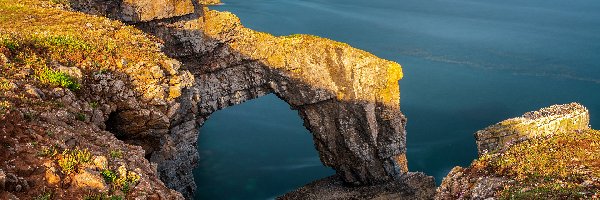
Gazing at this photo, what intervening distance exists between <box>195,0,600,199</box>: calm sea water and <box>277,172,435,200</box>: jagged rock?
4.82 meters

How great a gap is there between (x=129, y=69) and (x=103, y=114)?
7.89 feet

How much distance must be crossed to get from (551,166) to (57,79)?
16.6 metres

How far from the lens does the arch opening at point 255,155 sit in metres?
49.2

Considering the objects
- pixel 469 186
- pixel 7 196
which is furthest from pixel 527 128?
pixel 7 196

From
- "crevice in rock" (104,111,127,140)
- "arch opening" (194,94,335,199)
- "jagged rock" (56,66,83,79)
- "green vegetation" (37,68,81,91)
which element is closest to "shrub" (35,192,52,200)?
"green vegetation" (37,68,81,91)

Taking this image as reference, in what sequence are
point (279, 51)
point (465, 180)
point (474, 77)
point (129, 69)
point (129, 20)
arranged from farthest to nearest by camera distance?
point (474, 77), point (279, 51), point (129, 20), point (129, 69), point (465, 180)

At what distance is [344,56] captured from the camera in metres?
41.3

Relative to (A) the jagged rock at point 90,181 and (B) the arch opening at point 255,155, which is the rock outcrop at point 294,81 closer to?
(B) the arch opening at point 255,155

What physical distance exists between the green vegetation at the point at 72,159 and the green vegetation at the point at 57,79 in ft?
17.1

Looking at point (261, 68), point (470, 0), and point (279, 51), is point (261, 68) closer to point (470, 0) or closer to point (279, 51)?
point (279, 51)

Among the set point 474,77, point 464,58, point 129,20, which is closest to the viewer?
point 129,20

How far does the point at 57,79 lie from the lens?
16.7m

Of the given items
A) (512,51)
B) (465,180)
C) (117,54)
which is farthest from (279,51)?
(512,51)

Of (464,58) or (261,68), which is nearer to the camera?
(261,68)
